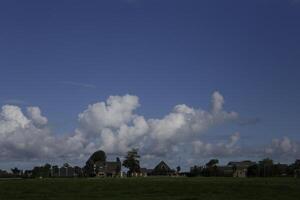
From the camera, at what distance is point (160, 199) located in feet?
187

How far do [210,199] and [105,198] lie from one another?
10.7 meters

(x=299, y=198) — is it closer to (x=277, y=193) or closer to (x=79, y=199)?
(x=277, y=193)

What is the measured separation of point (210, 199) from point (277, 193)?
14525mm

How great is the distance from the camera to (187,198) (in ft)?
191

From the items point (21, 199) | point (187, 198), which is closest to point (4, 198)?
point (21, 199)

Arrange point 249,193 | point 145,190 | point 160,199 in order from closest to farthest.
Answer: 1. point 160,199
2. point 249,193
3. point 145,190

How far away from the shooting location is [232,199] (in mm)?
57625

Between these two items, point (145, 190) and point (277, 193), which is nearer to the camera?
point (277, 193)

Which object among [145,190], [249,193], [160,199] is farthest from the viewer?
[145,190]

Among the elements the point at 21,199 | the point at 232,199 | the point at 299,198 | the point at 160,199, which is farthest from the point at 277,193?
the point at 21,199

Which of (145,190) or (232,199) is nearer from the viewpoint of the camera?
(232,199)

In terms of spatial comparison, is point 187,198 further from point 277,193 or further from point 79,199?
point 277,193

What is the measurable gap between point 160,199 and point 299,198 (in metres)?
15.1

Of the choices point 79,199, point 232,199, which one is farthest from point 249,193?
point 79,199
